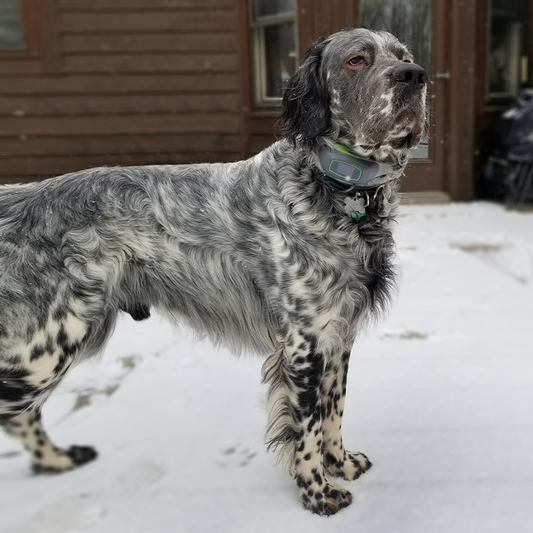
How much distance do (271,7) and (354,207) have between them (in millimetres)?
5486

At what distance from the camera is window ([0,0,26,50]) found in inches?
237

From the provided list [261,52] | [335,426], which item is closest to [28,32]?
[261,52]

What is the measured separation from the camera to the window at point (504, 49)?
702 cm

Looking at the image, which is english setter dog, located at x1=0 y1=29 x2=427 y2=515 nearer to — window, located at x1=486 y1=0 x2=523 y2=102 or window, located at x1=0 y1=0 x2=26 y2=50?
window, located at x1=0 y1=0 x2=26 y2=50

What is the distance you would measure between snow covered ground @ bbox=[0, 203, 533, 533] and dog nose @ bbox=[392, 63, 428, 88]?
4.54ft

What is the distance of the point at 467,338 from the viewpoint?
124 inches

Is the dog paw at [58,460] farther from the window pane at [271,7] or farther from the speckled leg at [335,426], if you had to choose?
the window pane at [271,7]

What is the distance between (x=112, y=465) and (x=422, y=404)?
1.36m

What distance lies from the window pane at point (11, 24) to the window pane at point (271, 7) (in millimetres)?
2675

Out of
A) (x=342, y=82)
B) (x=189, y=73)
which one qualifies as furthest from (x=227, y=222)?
(x=189, y=73)

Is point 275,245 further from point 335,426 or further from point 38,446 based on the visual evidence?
point 38,446

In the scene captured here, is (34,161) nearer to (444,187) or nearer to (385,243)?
(444,187)

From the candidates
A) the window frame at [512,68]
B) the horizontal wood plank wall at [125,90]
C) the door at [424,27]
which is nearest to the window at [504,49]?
the window frame at [512,68]

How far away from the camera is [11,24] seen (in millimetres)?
6035
